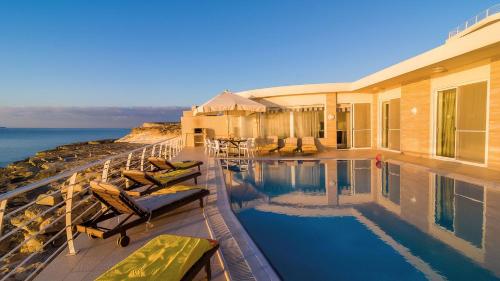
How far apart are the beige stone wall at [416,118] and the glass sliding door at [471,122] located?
1.21 meters

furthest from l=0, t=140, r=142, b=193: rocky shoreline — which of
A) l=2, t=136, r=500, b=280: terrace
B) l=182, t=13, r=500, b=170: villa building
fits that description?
l=2, t=136, r=500, b=280: terrace

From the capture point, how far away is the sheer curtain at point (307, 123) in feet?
45.4

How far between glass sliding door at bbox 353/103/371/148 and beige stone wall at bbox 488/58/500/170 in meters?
6.23

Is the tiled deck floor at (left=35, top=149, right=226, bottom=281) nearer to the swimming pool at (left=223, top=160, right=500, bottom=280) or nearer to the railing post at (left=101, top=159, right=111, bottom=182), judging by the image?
the swimming pool at (left=223, top=160, right=500, bottom=280)

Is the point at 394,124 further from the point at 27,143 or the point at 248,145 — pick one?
the point at 27,143

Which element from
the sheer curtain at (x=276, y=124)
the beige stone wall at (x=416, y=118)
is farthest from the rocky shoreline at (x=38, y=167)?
the beige stone wall at (x=416, y=118)

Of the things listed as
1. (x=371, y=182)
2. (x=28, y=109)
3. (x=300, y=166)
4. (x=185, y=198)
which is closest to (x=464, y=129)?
(x=371, y=182)

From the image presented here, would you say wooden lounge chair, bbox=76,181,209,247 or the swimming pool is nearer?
the swimming pool

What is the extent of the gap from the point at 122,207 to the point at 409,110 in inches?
433

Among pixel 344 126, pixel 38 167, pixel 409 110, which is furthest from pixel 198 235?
pixel 38 167

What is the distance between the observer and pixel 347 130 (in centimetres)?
1371

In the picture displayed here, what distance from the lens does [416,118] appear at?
10.1 metres

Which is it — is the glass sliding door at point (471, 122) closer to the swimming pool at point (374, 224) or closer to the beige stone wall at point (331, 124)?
the swimming pool at point (374, 224)

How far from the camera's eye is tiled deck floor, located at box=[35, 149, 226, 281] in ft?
8.51
